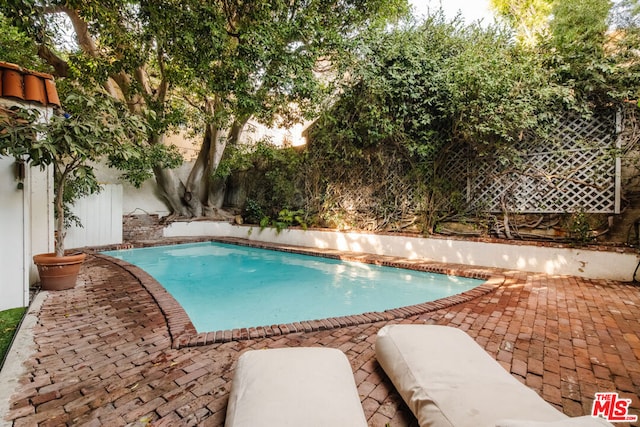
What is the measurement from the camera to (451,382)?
4.50 ft

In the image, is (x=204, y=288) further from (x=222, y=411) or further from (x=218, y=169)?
(x=218, y=169)

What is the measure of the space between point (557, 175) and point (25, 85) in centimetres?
786

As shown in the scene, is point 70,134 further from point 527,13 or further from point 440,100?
point 527,13

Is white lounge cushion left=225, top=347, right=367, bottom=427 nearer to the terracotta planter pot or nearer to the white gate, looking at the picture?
the terracotta planter pot

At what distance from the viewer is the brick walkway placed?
1614mm

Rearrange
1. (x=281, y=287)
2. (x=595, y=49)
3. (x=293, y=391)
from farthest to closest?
(x=281, y=287) < (x=595, y=49) < (x=293, y=391)

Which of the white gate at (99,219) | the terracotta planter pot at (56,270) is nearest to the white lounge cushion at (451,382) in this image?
the terracotta planter pot at (56,270)

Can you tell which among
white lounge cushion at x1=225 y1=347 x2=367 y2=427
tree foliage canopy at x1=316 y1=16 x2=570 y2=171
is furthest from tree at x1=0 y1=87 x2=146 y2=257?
tree foliage canopy at x1=316 y1=16 x2=570 y2=171

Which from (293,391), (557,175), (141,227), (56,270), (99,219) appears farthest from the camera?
(141,227)

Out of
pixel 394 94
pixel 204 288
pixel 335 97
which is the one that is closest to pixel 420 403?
pixel 204 288

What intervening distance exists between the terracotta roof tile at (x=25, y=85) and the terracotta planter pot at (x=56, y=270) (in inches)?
74.4

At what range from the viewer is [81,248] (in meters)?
7.29

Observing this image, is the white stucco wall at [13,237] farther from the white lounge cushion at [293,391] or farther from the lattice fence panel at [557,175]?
the lattice fence panel at [557,175]

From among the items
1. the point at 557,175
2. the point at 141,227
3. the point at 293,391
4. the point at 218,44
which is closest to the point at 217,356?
the point at 293,391
